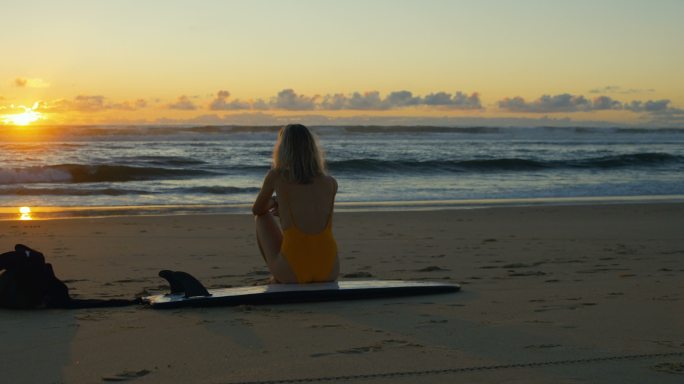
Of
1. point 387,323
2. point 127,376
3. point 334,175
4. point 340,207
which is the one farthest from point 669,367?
point 334,175

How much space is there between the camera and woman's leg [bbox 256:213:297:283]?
583 centimetres

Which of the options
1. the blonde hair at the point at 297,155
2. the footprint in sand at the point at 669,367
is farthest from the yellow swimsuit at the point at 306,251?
the footprint in sand at the point at 669,367

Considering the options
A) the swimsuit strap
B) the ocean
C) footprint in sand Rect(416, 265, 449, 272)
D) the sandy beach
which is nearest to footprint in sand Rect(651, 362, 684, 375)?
the sandy beach

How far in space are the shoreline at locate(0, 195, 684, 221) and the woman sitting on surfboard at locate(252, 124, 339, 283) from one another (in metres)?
7.94

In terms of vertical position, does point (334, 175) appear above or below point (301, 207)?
below

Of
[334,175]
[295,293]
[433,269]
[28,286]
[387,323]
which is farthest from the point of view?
[334,175]

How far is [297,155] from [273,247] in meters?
0.69

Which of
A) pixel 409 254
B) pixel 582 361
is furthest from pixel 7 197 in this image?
pixel 582 361

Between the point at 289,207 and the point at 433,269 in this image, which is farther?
the point at 433,269

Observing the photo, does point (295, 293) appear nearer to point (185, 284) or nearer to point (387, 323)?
point (185, 284)

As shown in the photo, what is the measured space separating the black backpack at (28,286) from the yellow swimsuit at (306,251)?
1.31 meters

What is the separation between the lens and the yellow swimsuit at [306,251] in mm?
5805

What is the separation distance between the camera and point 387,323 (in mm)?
4883

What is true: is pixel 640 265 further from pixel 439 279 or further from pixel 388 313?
pixel 388 313
